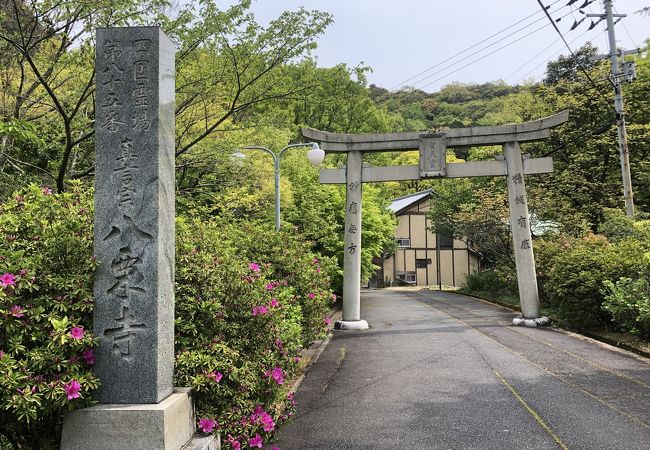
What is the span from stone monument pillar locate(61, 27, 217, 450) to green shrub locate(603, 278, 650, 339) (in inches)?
345

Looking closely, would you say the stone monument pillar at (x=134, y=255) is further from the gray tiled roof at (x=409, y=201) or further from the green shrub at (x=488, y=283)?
the gray tiled roof at (x=409, y=201)

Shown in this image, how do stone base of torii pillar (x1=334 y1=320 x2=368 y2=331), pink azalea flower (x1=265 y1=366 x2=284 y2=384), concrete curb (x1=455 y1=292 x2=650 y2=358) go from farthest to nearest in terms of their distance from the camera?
stone base of torii pillar (x1=334 y1=320 x2=368 y2=331), concrete curb (x1=455 y1=292 x2=650 y2=358), pink azalea flower (x1=265 y1=366 x2=284 y2=384)

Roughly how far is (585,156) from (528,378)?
16492 millimetres

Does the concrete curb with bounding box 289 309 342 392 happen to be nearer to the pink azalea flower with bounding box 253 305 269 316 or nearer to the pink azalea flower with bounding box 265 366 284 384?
the pink azalea flower with bounding box 265 366 284 384

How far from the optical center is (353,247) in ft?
43.5

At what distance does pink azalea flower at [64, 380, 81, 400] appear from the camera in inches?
122

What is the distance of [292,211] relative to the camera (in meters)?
18.6

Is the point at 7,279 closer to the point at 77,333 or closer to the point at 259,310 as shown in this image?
the point at 77,333

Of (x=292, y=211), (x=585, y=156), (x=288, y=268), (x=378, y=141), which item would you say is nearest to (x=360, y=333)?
(x=288, y=268)

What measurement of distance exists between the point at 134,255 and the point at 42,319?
0.73 meters

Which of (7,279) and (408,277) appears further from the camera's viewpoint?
(408,277)

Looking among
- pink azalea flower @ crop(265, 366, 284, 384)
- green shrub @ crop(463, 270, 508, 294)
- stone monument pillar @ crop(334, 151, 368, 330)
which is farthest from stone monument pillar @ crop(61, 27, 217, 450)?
green shrub @ crop(463, 270, 508, 294)

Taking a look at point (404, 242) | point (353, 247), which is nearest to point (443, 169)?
point (353, 247)

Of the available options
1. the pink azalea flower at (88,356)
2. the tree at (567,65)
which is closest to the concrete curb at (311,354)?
the pink azalea flower at (88,356)
